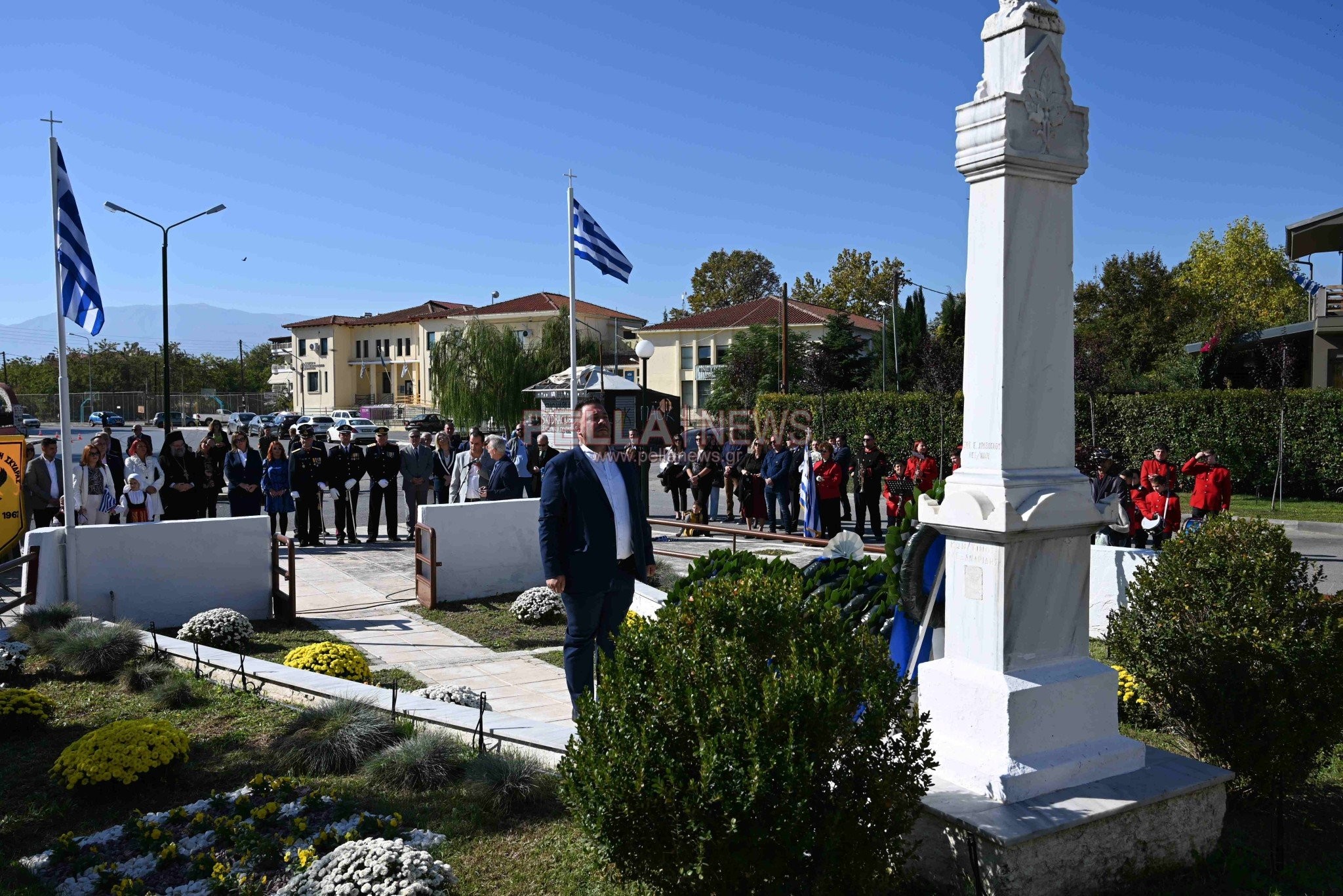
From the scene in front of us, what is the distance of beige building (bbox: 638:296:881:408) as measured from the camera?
64.2 meters

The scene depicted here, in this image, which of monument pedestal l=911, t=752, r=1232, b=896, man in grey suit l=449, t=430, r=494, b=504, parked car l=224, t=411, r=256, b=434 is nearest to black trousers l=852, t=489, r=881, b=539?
man in grey suit l=449, t=430, r=494, b=504

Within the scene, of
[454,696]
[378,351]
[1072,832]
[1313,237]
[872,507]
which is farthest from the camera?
[378,351]

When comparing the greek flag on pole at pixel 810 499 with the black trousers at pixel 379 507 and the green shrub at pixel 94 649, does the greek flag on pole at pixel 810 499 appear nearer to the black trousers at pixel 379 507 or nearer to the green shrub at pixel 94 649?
the black trousers at pixel 379 507

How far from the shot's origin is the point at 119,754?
16.8ft

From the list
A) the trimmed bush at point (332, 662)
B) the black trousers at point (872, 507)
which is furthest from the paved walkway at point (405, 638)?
the black trousers at point (872, 507)

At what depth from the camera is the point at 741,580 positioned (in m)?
3.72

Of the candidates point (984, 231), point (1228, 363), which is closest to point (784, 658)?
point (984, 231)

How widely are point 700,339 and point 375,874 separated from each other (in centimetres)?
6418

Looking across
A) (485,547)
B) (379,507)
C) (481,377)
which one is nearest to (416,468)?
(379,507)

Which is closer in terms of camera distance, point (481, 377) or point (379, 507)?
point (379, 507)

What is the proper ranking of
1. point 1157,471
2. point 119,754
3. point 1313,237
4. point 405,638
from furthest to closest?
point 1313,237
point 1157,471
point 405,638
point 119,754

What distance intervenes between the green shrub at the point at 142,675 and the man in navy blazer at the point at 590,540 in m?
3.48

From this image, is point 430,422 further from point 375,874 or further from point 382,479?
point 375,874

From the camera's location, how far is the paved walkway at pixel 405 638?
293 inches
